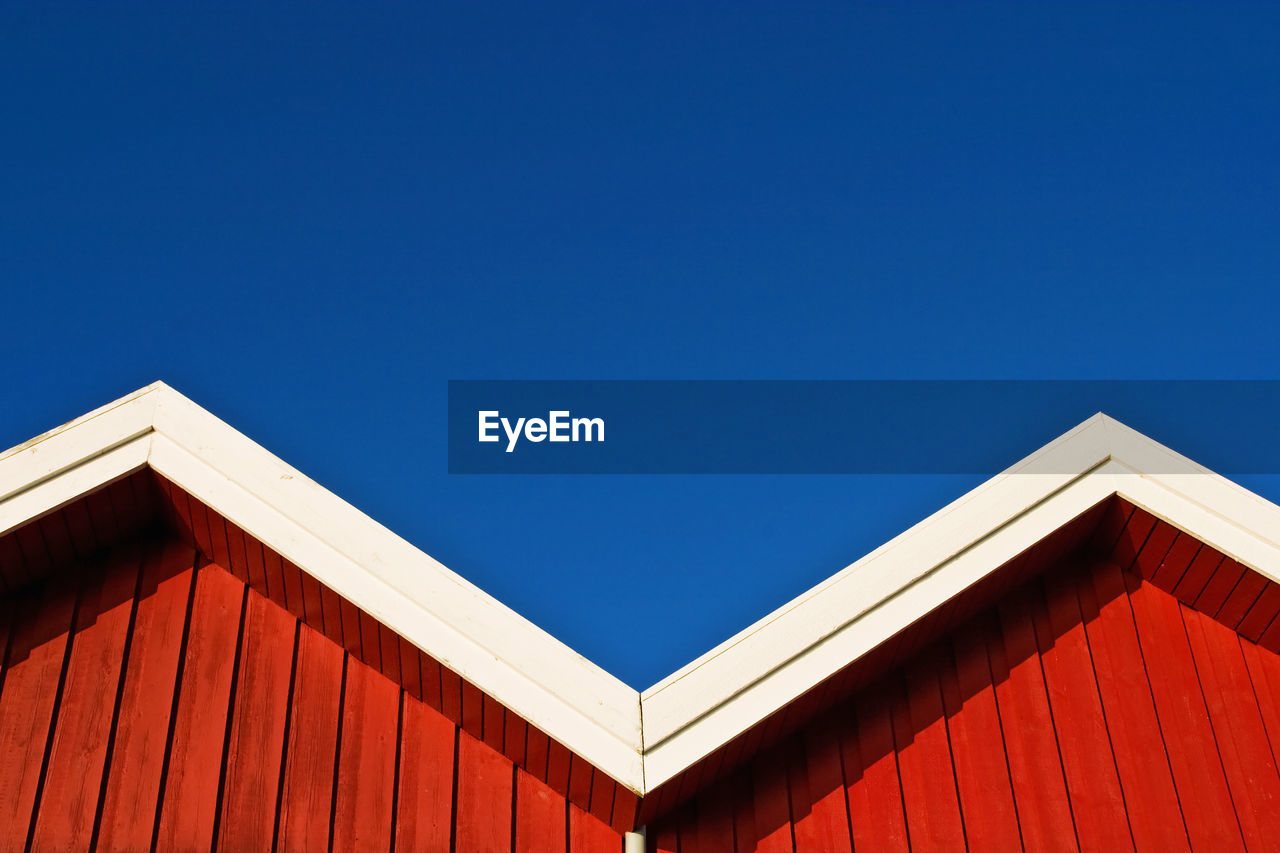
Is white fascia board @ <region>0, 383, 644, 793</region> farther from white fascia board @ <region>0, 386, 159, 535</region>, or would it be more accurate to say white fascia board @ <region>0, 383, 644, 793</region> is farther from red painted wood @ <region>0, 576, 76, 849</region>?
red painted wood @ <region>0, 576, 76, 849</region>

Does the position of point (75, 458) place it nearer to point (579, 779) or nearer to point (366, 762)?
point (366, 762)

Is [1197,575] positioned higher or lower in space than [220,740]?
higher

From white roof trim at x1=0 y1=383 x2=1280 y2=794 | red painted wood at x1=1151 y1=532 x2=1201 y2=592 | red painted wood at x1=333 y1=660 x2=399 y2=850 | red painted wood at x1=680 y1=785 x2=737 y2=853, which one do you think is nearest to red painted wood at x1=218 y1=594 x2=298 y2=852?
red painted wood at x1=333 y1=660 x2=399 y2=850

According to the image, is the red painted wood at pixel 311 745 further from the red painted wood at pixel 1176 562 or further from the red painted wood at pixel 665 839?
the red painted wood at pixel 1176 562

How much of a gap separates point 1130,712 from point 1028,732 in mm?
518

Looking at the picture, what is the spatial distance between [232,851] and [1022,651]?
381 cm

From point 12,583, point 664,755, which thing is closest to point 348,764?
point 664,755

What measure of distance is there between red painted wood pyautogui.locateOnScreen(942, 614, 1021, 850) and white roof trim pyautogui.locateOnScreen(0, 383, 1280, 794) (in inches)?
21.0

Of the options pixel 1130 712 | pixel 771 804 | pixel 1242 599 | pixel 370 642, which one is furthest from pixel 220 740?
pixel 1242 599

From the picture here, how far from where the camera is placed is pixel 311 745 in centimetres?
513

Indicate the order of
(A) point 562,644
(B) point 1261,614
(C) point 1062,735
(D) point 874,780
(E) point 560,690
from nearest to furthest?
(E) point 560,690 < (A) point 562,644 < (D) point 874,780 < (C) point 1062,735 < (B) point 1261,614

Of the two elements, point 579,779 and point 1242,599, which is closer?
point 579,779

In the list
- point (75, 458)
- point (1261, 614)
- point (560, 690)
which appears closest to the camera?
point (560, 690)

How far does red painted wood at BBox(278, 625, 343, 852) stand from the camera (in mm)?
4930
